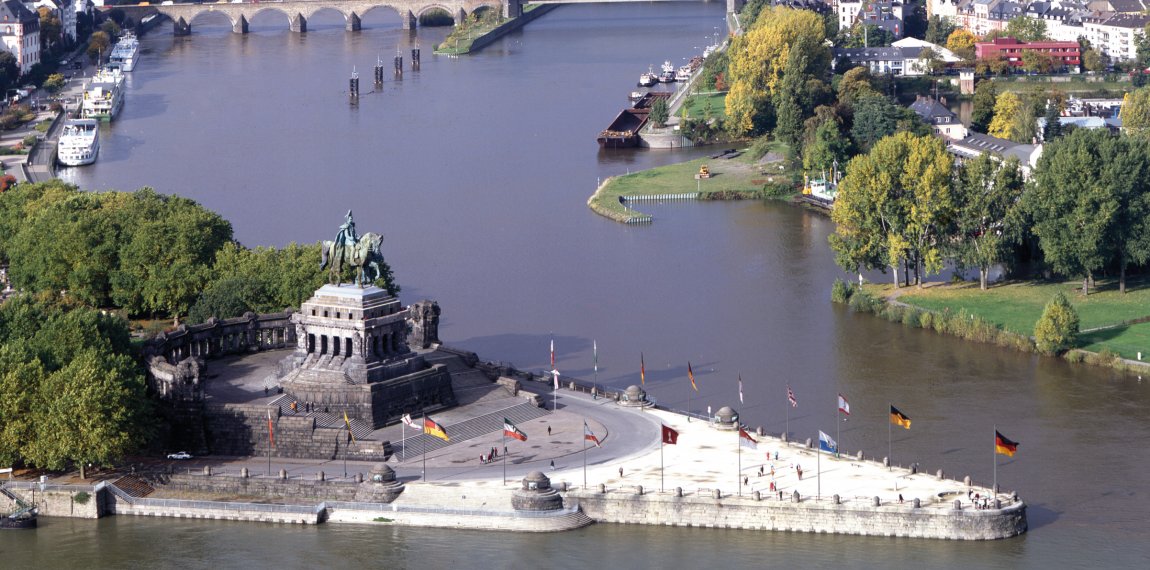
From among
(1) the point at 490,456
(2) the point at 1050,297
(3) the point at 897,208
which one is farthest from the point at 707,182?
(1) the point at 490,456

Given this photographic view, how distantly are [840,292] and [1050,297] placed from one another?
447 inches

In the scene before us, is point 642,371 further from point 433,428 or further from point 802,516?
point 802,516

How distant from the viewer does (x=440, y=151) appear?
180 m

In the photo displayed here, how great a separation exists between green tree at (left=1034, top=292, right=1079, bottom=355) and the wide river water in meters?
0.90

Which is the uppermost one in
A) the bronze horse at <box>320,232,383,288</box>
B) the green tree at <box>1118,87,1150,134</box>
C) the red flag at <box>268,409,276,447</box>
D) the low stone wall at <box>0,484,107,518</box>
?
the bronze horse at <box>320,232,383,288</box>

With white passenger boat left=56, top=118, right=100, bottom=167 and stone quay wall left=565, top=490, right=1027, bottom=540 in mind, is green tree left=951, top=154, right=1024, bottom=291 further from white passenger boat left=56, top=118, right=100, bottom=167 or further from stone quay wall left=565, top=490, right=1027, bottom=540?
white passenger boat left=56, top=118, right=100, bottom=167

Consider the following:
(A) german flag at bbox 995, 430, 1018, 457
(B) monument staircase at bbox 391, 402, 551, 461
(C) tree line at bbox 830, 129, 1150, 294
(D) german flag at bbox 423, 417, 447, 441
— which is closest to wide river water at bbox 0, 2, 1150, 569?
(A) german flag at bbox 995, 430, 1018, 457

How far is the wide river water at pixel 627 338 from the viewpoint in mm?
83312

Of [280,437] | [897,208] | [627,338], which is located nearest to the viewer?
[280,437]

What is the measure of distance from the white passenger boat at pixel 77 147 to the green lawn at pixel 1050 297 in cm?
7686

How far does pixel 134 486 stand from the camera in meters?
88.6

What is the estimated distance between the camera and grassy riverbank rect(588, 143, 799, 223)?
507 feet

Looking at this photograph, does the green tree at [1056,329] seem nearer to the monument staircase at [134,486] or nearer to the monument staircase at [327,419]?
the monument staircase at [327,419]

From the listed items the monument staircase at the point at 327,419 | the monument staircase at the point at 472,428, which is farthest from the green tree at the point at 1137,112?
the monument staircase at the point at 327,419
